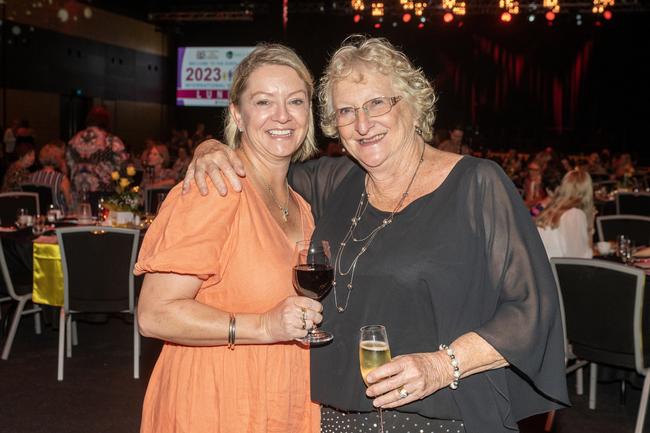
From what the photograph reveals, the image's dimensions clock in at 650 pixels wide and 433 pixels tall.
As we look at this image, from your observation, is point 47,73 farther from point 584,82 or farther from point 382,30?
point 584,82

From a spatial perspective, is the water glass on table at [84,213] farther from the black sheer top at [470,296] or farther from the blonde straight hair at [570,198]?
the black sheer top at [470,296]

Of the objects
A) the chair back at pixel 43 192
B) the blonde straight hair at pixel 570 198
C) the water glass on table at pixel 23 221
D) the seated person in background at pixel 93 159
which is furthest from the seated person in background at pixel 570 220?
the chair back at pixel 43 192

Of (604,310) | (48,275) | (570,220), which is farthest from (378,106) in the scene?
(48,275)

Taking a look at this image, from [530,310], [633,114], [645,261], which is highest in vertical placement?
[633,114]

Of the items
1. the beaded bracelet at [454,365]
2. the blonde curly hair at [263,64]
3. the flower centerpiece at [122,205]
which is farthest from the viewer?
the flower centerpiece at [122,205]

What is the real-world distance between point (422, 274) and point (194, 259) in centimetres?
58

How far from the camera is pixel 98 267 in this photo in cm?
485

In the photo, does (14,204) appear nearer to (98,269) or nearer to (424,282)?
(98,269)

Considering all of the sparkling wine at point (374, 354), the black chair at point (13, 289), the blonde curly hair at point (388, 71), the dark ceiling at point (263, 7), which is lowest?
the black chair at point (13, 289)

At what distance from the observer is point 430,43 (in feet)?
64.4

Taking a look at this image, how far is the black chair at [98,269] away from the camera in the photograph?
4.79 metres

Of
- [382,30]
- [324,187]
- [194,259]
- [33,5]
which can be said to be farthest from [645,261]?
[382,30]

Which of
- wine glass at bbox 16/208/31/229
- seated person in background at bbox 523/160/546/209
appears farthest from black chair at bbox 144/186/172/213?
seated person in background at bbox 523/160/546/209

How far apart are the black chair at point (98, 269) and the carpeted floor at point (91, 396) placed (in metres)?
0.21
